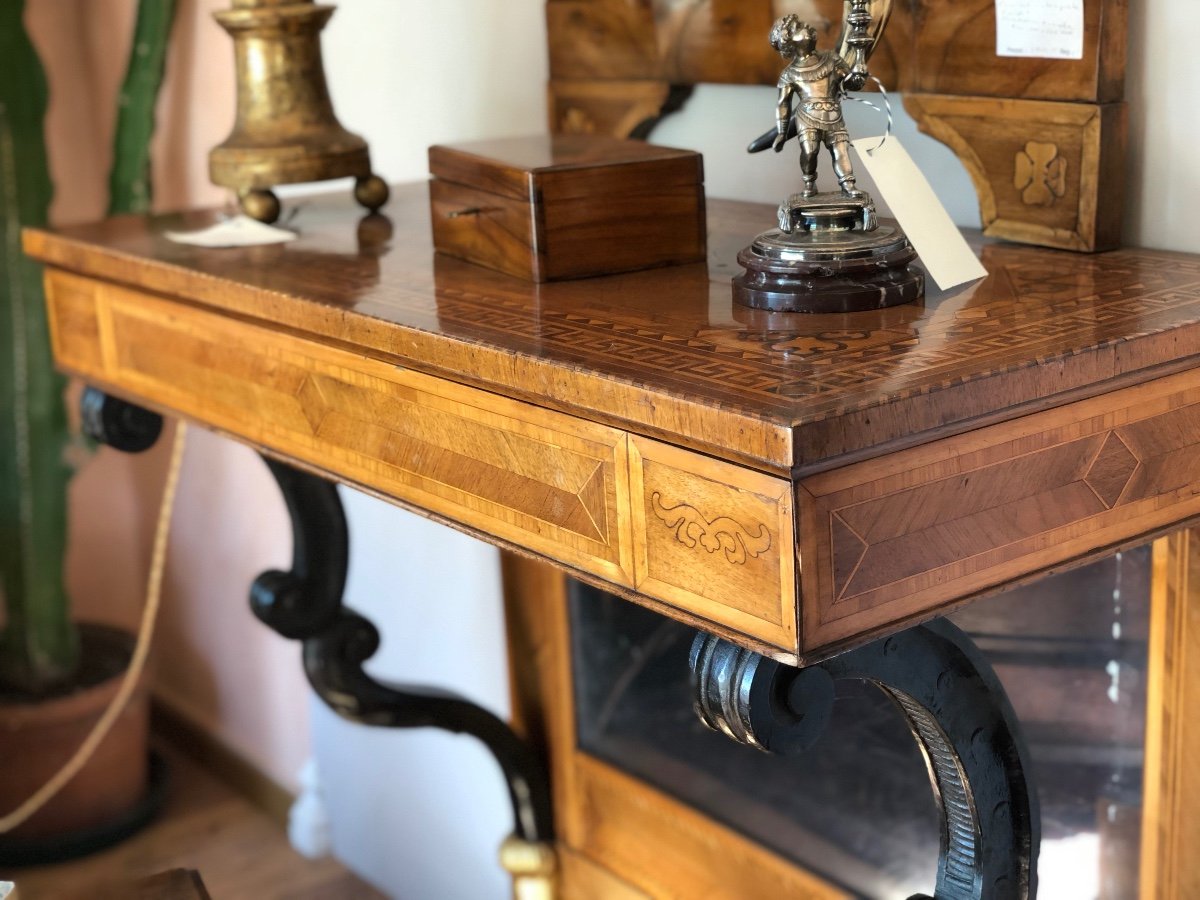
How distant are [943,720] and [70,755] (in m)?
1.83

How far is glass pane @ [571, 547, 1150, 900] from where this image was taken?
1.19m

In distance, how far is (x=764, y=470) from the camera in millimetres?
740

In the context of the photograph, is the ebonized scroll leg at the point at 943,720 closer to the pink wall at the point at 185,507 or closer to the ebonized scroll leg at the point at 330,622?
the ebonized scroll leg at the point at 330,622

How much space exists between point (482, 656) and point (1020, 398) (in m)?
1.24

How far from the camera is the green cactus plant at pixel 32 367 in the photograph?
2.30 metres

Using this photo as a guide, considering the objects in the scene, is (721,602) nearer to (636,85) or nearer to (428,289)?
(428,289)

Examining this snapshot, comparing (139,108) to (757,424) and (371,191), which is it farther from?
(757,424)

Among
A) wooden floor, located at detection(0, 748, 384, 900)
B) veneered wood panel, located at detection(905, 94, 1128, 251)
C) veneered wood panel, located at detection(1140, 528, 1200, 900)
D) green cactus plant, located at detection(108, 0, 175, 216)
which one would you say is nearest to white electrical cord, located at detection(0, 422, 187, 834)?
wooden floor, located at detection(0, 748, 384, 900)

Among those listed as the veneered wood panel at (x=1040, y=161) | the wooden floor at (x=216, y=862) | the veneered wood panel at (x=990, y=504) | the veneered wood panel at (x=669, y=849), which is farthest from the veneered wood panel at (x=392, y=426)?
the wooden floor at (x=216, y=862)

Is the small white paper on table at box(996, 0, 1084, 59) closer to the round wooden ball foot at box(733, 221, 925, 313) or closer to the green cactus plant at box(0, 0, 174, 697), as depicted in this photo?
the round wooden ball foot at box(733, 221, 925, 313)

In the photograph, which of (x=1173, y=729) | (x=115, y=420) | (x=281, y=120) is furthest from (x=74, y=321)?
(x=1173, y=729)

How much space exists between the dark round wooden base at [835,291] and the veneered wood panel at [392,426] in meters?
0.17

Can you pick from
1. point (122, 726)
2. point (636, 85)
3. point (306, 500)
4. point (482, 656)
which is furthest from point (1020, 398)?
point (122, 726)

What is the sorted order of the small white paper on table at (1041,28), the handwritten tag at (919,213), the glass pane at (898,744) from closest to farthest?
1. the handwritten tag at (919,213)
2. the small white paper on table at (1041,28)
3. the glass pane at (898,744)
